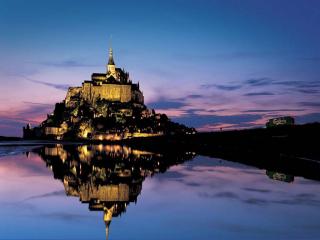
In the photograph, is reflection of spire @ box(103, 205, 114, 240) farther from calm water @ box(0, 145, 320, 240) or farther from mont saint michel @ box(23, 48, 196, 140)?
mont saint michel @ box(23, 48, 196, 140)

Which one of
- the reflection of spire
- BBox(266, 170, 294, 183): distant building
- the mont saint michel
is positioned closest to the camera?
the reflection of spire

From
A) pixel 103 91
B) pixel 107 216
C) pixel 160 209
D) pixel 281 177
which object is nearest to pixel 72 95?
pixel 103 91

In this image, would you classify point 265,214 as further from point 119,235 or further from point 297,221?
point 119,235

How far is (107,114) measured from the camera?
17900 centimetres

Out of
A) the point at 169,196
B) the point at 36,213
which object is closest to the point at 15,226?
the point at 36,213

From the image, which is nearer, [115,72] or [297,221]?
[297,221]

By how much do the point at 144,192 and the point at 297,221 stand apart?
18.2 ft

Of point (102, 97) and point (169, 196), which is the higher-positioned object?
point (102, 97)

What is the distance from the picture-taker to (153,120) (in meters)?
183

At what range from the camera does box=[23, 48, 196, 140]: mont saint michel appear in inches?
6855

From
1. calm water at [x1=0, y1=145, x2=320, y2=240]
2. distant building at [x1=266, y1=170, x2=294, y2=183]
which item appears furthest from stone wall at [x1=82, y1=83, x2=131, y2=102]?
calm water at [x1=0, y1=145, x2=320, y2=240]

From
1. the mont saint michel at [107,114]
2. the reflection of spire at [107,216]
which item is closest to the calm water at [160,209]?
the reflection of spire at [107,216]

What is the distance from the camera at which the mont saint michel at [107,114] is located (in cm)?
17412

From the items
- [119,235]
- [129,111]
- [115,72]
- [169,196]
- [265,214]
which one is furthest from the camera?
[115,72]
